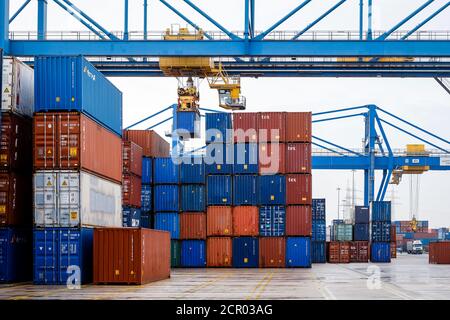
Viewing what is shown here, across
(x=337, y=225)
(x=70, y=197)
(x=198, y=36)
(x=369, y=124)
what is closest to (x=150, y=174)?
(x=198, y=36)

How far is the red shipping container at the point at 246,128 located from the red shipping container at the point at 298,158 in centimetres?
231

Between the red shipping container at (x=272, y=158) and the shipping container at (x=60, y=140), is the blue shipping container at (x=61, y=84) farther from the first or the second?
the red shipping container at (x=272, y=158)

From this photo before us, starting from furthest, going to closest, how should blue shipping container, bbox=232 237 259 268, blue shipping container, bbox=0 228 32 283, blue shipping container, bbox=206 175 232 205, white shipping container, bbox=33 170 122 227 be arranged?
blue shipping container, bbox=206 175 232 205
blue shipping container, bbox=232 237 259 268
blue shipping container, bbox=0 228 32 283
white shipping container, bbox=33 170 122 227

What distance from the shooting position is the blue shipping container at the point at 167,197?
4869cm

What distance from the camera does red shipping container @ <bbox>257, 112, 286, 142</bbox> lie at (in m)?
46.6

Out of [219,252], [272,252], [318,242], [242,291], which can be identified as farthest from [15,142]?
[318,242]

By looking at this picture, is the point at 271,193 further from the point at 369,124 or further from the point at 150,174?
the point at 369,124

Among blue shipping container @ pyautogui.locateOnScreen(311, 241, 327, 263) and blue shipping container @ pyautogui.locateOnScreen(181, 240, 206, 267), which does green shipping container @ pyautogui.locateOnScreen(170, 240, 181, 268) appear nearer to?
blue shipping container @ pyautogui.locateOnScreen(181, 240, 206, 267)

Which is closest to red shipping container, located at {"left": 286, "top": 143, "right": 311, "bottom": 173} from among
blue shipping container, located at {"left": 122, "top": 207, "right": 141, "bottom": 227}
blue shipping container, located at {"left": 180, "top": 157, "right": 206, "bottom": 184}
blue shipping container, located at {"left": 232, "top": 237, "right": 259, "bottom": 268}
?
blue shipping container, located at {"left": 232, "top": 237, "right": 259, "bottom": 268}

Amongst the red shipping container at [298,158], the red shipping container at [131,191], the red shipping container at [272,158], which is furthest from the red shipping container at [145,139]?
the red shipping container at [298,158]

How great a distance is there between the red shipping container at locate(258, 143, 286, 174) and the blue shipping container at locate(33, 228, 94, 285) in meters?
19.3

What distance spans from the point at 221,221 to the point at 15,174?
63.3ft

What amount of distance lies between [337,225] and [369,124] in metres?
29.1

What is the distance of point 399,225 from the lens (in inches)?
6860
